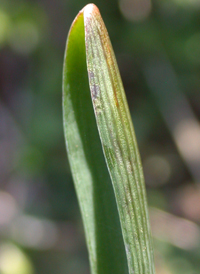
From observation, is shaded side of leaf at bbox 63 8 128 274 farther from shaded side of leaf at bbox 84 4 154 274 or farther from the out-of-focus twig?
the out-of-focus twig

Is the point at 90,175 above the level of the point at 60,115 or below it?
above

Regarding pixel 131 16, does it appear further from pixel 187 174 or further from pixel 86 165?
pixel 86 165

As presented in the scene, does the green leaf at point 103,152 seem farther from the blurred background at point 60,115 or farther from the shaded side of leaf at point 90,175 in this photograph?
the blurred background at point 60,115

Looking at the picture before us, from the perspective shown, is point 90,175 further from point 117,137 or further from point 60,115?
point 60,115

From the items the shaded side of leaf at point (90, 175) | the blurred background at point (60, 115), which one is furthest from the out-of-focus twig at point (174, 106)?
the shaded side of leaf at point (90, 175)

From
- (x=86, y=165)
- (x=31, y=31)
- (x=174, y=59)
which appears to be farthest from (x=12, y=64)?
(x=86, y=165)

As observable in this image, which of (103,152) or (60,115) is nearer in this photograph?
(103,152)

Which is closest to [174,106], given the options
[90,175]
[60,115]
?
[60,115]
